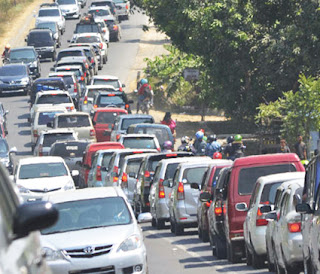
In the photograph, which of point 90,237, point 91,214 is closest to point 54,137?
point 91,214

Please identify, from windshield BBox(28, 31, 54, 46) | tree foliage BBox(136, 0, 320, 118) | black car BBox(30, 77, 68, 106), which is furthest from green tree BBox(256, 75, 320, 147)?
windshield BBox(28, 31, 54, 46)

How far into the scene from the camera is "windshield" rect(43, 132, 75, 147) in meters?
35.3

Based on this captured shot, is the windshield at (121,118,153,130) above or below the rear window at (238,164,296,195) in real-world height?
below

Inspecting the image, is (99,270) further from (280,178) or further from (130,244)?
(280,178)

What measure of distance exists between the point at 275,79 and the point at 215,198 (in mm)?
18913

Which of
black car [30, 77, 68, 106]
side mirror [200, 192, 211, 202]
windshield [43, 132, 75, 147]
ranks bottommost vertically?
black car [30, 77, 68, 106]

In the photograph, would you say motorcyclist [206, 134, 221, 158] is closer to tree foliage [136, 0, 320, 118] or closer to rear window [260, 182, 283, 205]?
tree foliage [136, 0, 320, 118]

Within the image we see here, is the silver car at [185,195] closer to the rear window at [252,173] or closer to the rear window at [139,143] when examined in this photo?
the rear window at [252,173]

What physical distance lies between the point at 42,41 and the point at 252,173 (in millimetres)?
49600

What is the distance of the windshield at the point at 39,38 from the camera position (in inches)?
2539

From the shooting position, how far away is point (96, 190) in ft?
46.4

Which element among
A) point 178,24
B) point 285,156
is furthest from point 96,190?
point 178,24

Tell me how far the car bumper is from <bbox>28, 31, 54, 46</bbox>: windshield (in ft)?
173

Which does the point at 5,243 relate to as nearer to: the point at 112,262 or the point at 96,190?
the point at 112,262
